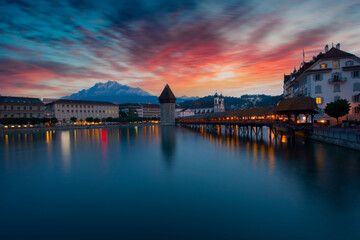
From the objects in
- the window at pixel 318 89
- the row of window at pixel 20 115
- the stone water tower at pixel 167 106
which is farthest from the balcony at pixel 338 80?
the row of window at pixel 20 115

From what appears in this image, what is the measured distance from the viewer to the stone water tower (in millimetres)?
106062

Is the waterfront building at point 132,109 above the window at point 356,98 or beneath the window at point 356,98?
above

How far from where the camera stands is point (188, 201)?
11.1 m

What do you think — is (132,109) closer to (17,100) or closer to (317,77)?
(17,100)

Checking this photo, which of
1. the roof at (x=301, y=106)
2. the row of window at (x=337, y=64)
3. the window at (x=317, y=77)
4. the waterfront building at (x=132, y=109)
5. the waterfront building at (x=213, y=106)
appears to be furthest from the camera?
the waterfront building at (x=132, y=109)

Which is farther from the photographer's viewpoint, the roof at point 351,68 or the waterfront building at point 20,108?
the waterfront building at point 20,108

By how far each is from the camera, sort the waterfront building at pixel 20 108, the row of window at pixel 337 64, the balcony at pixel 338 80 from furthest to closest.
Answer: the waterfront building at pixel 20 108 < the row of window at pixel 337 64 < the balcony at pixel 338 80

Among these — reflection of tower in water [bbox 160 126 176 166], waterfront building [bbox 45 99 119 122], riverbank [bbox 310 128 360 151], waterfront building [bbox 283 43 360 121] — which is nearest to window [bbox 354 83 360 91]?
waterfront building [bbox 283 43 360 121]

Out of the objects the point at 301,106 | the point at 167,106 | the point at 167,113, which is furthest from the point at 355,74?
the point at 167,113

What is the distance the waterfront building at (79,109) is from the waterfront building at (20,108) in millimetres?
16022

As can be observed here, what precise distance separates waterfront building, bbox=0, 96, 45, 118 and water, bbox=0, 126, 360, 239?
269 feet

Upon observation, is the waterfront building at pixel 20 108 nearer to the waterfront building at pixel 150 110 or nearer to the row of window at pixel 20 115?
the row of window at pixel 20 115

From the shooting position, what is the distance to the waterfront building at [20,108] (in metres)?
84.1

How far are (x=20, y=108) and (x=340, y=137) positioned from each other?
334ft
